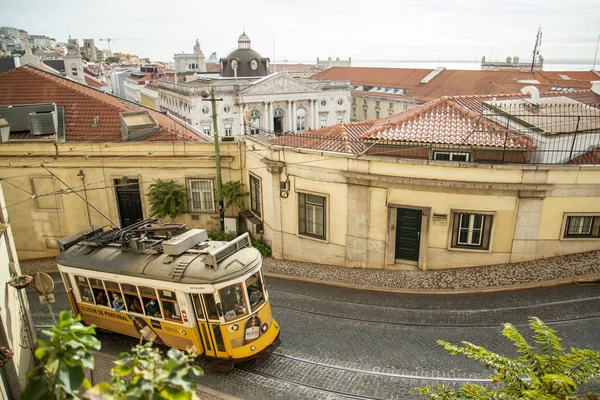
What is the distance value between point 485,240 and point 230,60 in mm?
66582

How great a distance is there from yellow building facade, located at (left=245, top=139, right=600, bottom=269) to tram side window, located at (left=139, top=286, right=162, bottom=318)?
810cm

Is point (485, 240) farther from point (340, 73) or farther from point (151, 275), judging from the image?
point (340, 73)

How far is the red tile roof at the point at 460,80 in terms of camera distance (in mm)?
50594

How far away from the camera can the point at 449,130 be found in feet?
57.3

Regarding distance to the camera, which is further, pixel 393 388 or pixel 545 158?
pixel 545 158

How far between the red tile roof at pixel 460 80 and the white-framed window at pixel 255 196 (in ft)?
124

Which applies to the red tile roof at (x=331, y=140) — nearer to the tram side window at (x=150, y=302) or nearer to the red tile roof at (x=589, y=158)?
the red tile roof at (x=589, y=158)

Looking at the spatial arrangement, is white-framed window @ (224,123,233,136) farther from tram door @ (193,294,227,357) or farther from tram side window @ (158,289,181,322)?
tram door @ (193,294,227,357)

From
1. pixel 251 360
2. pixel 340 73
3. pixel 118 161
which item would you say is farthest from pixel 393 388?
pixel 340 73

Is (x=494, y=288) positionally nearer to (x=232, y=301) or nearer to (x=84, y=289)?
(x=232, y=301)

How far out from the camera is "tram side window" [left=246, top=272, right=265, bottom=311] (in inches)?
463

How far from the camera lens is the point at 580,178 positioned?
15234mm

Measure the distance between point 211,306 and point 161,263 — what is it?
184 cm

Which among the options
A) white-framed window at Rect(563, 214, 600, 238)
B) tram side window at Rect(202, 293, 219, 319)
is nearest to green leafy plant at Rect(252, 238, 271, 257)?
tram side window at Rect(202, 293, 219, 319)
